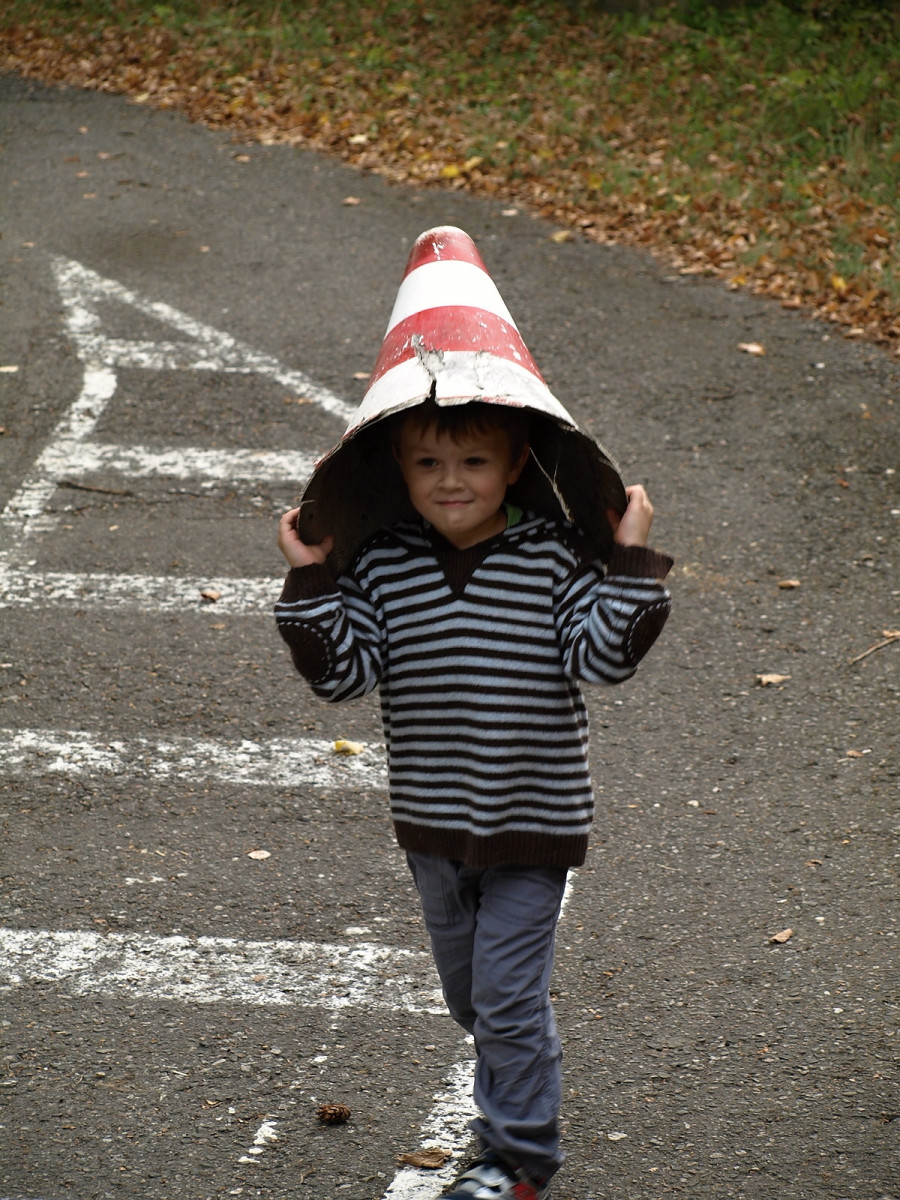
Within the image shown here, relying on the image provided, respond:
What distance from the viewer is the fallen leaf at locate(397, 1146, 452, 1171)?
314cm

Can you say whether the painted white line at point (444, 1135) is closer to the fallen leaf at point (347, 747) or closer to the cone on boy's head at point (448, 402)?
the cone on boy's head at point (448, 402)

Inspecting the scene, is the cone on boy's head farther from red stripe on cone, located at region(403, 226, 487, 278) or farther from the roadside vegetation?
the roadside vegetation

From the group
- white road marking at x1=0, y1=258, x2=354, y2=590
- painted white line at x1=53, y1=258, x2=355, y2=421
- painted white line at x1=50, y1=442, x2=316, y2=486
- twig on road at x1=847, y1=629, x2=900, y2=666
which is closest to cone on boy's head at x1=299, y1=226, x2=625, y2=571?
twig on road at x1=847, y1=629, x2=900, y2=666

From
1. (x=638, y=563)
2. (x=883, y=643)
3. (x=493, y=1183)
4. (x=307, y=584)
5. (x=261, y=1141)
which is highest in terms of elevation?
(x=638, y=563)

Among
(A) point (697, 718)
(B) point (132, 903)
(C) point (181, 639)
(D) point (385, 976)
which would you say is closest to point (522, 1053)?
(D) point (385, 976)

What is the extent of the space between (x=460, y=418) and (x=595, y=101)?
11603mm

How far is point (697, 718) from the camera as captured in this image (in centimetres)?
515

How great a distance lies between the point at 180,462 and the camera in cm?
708

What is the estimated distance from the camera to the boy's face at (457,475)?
279cm

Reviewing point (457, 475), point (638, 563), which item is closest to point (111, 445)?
point (457, 475)

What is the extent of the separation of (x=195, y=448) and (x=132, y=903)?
355 cm

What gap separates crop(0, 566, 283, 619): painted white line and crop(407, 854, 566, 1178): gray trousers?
10.0 ft

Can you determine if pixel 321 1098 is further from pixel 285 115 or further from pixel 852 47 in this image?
pixel 852 47

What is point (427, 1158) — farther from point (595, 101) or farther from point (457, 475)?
point (595, 101)
